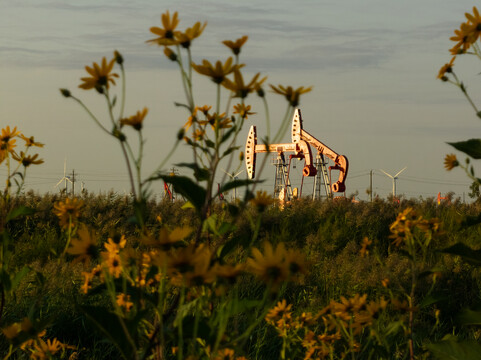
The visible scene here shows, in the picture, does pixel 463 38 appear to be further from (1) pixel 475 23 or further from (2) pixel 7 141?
(2) pixel 7 141

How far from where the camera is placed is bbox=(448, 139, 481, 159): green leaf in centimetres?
302

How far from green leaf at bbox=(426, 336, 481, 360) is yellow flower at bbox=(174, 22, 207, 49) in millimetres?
1984

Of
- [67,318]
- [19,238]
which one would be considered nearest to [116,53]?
[67,318]

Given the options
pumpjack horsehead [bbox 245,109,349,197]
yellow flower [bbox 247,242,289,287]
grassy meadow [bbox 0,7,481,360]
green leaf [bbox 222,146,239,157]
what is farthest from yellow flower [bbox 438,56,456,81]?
pumpjack horsehead [bbox 245,109,349,197]

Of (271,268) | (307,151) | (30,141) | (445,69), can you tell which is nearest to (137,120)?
(271,268)

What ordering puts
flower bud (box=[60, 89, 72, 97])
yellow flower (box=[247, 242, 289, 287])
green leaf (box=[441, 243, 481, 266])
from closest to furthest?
yellow flower (box=[247, 242, 289, 287])
flower bud (box=[60, 89, 72, 97])
green leaf (box=[441, 243, 481, 266])

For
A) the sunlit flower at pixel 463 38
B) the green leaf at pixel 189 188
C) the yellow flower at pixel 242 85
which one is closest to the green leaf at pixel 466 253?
the sunlit flower at pixel 463 38

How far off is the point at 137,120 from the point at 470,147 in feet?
6.33

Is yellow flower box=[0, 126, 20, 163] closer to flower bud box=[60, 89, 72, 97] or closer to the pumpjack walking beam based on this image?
flower bud box=[60, 89, 72, 97]

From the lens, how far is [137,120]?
1.72 m

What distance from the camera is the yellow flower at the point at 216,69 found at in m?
1.78

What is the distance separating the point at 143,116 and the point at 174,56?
1.12 feet

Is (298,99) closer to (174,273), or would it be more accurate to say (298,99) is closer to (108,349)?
(174,273)

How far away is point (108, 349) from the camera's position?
435cm
